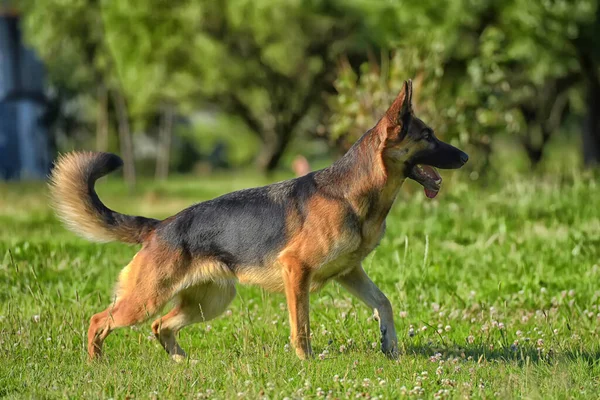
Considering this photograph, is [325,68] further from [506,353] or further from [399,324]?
[506,353]

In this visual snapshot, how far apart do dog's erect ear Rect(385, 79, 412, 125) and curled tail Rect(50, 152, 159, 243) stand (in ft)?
6.81

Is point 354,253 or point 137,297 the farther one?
point 137,297

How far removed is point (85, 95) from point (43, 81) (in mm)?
2248

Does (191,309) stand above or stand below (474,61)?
below

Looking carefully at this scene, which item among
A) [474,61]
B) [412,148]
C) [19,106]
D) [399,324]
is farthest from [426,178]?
[19,106]

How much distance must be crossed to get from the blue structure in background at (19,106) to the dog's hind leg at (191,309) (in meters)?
39.8

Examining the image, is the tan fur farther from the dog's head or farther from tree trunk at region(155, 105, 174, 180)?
tree trunk at region(155, 105, 174, 180)

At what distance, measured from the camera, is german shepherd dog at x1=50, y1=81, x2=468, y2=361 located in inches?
261

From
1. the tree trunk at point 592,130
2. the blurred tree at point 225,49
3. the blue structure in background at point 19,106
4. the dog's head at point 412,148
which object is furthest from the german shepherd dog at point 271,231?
the blue structure in background at point 19,106

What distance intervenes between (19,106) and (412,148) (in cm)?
4290

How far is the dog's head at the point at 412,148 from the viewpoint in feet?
21.5

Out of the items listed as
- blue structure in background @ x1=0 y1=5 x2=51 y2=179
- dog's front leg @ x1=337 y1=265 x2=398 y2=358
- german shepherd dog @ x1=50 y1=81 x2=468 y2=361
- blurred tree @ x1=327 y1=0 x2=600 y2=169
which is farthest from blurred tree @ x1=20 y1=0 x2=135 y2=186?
dog's front leg @ x1=337 y1=265 x2=398 y2=358

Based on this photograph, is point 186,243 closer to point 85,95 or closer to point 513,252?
point 513,252

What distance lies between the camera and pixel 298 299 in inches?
261
